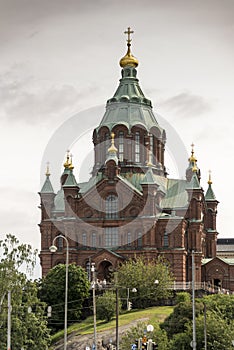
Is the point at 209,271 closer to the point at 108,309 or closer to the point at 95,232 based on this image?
the point at 95,232

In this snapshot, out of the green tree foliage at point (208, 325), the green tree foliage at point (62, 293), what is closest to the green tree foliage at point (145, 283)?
A: the green tree foliage at point (62, 293)

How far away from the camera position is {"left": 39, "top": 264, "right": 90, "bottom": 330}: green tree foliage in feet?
327

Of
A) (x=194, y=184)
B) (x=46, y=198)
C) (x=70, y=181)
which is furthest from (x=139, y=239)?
(x=46, y=198)

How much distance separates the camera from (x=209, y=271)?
11781 cm

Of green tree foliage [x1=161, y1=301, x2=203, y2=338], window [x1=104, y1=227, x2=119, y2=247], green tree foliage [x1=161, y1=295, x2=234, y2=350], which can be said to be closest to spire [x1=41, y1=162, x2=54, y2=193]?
window [x1=104, y1=227, x2=119, y2=247]

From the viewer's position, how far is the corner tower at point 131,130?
119 metres

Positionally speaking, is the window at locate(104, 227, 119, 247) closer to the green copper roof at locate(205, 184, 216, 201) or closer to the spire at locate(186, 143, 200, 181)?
Result: the spire at locate(186, 143, 200, 181)

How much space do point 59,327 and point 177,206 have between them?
24324 mm

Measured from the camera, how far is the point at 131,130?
11938 centimetres

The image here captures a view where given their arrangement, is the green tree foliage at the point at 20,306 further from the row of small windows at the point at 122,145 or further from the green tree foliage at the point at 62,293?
the row of small windows at the point at 122,145

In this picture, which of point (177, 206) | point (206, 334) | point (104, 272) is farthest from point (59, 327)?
point (206, 334)

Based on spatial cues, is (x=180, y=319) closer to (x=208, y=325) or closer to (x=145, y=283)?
(x=208, y=325)

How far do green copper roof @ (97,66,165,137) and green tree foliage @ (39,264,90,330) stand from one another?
24258 mm

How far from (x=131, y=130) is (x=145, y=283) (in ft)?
74.9
